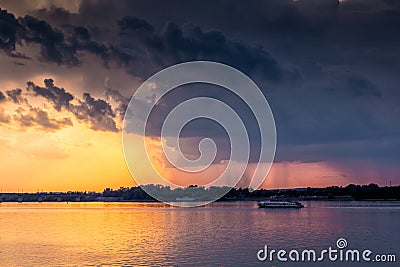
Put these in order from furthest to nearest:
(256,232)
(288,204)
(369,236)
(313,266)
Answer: (288,204) < (256,232) < (369,236) < (313,266)

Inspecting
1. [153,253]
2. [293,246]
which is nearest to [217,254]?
[153,253]

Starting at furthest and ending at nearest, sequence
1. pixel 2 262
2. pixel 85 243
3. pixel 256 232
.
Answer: pixel 256 232 < pixel 85 243 < pixel 2 262

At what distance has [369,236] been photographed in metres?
66.2

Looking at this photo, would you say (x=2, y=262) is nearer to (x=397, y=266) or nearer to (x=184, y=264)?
(x=184, y=264)

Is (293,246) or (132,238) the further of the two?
(132,238)

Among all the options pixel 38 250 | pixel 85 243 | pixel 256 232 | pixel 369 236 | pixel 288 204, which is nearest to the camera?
pixel 38 250

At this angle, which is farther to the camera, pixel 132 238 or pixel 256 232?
pixel 256 232

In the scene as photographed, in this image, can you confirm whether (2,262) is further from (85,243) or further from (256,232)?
(256,232)

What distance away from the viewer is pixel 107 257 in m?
48.4

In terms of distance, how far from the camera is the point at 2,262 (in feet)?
152

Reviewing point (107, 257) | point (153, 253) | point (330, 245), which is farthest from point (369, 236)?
point (107, 257)

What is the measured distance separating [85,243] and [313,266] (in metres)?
31.3

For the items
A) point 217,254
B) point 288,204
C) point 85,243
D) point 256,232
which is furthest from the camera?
point 288,204

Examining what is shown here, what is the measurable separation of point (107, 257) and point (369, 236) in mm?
35979
